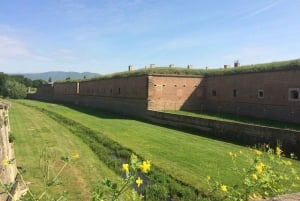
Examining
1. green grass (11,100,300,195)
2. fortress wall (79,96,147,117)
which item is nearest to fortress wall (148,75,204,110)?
fortress wall (79,96,147,117)

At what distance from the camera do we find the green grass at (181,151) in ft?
34.8

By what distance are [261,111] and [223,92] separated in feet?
14.7

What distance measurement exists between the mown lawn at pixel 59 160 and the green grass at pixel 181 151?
1.91 m

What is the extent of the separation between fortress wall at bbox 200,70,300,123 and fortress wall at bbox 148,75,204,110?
0.84 m

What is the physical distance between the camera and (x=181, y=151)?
13984 mm

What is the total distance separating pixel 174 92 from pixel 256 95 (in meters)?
7.07

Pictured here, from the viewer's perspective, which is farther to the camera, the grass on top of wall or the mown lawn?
the grass on top of wall

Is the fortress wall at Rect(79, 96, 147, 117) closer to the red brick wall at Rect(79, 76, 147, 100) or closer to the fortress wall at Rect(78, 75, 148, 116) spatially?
the fortress wall at Rect(78, 75, 148, 116)

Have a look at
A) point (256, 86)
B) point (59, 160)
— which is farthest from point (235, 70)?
point (59, 160)

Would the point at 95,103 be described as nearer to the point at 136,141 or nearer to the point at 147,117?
the point at 147,117

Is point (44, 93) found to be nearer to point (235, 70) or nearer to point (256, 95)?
point (235, 70)

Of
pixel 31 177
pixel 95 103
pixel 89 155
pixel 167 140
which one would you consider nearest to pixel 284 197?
pixel 31 177

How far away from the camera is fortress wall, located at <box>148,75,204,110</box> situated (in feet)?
89.2

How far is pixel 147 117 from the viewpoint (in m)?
26.3
